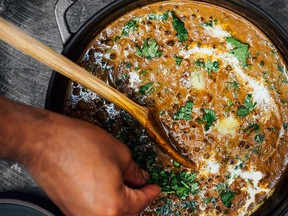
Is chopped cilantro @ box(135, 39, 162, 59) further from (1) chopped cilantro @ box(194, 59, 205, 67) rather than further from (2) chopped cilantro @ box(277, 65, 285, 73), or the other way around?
(2) chopped cilantro @ box(277, 65, 285, 73)

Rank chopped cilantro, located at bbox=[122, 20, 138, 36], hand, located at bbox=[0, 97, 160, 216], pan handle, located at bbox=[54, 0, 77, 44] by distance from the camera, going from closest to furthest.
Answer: hand, located at bbox=[0, 97, 160, 216], pan handle, located at bbox=[54, 0, 77, 44], chopped cilantro, located at bbox=[122, 20, 138, 36]

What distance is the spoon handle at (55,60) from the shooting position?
149cm

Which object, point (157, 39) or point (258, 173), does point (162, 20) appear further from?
point (258, 173)

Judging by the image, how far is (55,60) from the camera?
156cm

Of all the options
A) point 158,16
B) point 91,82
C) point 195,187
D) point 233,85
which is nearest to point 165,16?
point 158,16

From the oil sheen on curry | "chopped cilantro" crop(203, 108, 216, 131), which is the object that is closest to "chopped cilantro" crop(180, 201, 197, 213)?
the oil sheen on curry

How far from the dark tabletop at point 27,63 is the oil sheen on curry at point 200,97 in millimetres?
143

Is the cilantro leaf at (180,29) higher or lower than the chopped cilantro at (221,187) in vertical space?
higher

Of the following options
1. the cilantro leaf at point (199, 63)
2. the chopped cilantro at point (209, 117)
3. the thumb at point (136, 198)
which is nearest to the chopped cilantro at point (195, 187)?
the chopped cilantro at point (209, 117)

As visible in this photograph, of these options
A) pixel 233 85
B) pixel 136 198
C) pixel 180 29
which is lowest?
pixel 136 198

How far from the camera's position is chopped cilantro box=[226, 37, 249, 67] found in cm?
192

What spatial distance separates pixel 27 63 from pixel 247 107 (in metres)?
0.92

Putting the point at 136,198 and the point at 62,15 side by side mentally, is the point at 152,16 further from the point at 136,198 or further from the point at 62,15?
Answer: the point at 136,198

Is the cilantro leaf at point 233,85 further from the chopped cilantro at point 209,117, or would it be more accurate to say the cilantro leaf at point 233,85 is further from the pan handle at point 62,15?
the pan handle at point 62,15
